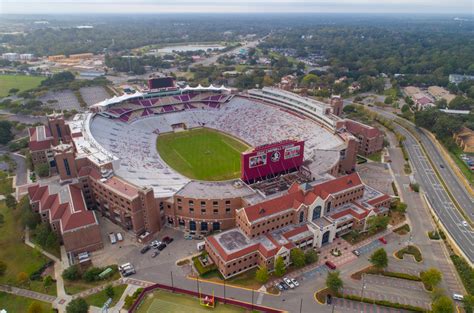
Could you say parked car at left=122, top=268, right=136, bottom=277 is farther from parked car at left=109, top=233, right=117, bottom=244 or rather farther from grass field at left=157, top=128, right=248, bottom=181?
grass field at left=157, top=128, right=248, bottom=181

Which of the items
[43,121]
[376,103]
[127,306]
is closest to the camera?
[127,306]

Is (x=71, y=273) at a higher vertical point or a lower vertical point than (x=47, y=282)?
higher

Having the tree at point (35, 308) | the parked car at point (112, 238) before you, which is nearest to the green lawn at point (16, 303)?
the tree at point (35, 308)

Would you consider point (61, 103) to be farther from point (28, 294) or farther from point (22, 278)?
point (28, 294)

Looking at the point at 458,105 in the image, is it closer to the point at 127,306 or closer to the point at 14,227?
the point at 127,306

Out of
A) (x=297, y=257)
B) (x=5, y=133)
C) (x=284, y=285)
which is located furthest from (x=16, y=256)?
(x=5, y=133)

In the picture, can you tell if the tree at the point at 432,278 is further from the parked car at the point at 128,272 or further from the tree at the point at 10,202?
the tree at the point at 10,202

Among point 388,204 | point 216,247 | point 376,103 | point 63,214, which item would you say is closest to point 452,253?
point 388,204
